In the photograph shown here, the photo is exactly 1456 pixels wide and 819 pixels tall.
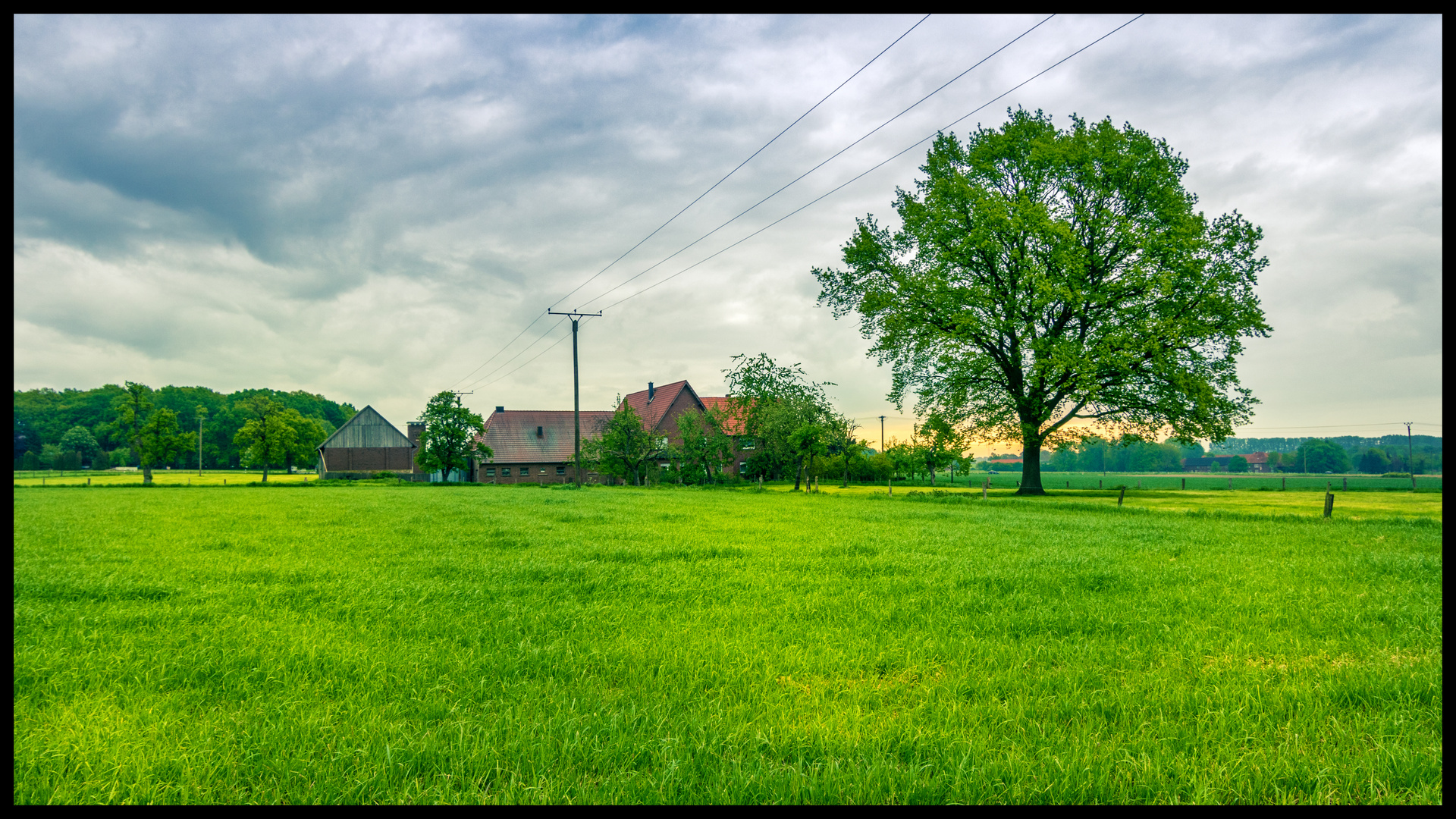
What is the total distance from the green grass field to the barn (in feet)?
237

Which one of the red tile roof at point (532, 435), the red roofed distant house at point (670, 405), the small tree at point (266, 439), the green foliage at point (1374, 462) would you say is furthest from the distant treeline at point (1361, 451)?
the small tree at point (266, 439)

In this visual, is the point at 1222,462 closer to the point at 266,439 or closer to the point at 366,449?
the point at 366,449

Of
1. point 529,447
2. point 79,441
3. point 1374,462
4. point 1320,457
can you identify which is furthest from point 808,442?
point 1320,457

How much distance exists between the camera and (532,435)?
7200cm

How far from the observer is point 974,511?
2180cm

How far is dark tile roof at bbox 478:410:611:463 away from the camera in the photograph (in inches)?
2771

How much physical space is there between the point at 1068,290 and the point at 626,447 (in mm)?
28862

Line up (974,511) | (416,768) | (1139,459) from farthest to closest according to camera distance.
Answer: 1. (1139,459)
2. (974,511)
3. (416,768)

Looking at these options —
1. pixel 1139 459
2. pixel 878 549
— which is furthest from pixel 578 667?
pixel 1139 459

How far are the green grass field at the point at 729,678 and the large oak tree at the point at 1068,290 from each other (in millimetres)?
21754

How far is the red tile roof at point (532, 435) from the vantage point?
7031cm

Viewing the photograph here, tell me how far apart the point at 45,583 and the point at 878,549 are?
11070mm

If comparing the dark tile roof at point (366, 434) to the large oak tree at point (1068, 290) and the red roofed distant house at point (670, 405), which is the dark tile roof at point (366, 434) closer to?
the red roofed distant house at point (670, 405)
